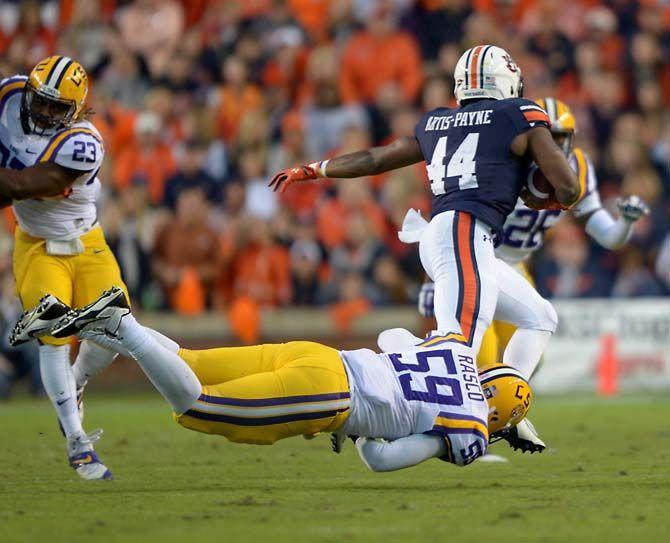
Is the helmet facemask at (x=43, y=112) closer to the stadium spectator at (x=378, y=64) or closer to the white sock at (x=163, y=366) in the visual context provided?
the white sock at (x=163, y=366)

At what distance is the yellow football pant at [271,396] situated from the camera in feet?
18.9

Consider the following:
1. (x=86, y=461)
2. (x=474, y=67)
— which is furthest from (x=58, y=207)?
(x=474, y=67)

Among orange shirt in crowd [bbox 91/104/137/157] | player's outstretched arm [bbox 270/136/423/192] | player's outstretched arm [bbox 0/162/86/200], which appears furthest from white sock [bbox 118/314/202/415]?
orange shirt in crowd [bbox 91/104/137/157]

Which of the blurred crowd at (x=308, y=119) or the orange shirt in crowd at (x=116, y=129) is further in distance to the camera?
the orange shirt in crowd at (x=116, y=129)

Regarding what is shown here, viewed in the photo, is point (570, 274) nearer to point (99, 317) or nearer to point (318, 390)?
point (318, 390)

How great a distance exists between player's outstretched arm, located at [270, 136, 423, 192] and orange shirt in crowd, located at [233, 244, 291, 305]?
594cm

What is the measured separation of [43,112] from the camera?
726cm

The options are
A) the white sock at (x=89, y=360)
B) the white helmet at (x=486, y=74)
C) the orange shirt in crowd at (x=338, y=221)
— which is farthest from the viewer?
the orange shirt in crowd at (x=338, y=221)

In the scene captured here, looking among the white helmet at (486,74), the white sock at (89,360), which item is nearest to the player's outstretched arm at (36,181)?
the white sock at (89,360)

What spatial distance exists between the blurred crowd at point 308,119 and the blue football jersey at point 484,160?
6356mm

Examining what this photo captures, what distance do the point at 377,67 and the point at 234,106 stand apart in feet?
5.48

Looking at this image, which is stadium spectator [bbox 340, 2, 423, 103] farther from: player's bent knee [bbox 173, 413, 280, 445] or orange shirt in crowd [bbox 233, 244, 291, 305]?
player's bent knee [bbox 173, 413, 280, 445]

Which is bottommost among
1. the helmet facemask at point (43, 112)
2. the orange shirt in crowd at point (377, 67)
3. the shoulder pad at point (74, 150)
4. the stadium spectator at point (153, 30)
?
the shoulder pad at point (74, 150)

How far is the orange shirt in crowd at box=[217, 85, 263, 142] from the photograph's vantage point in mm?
15117
